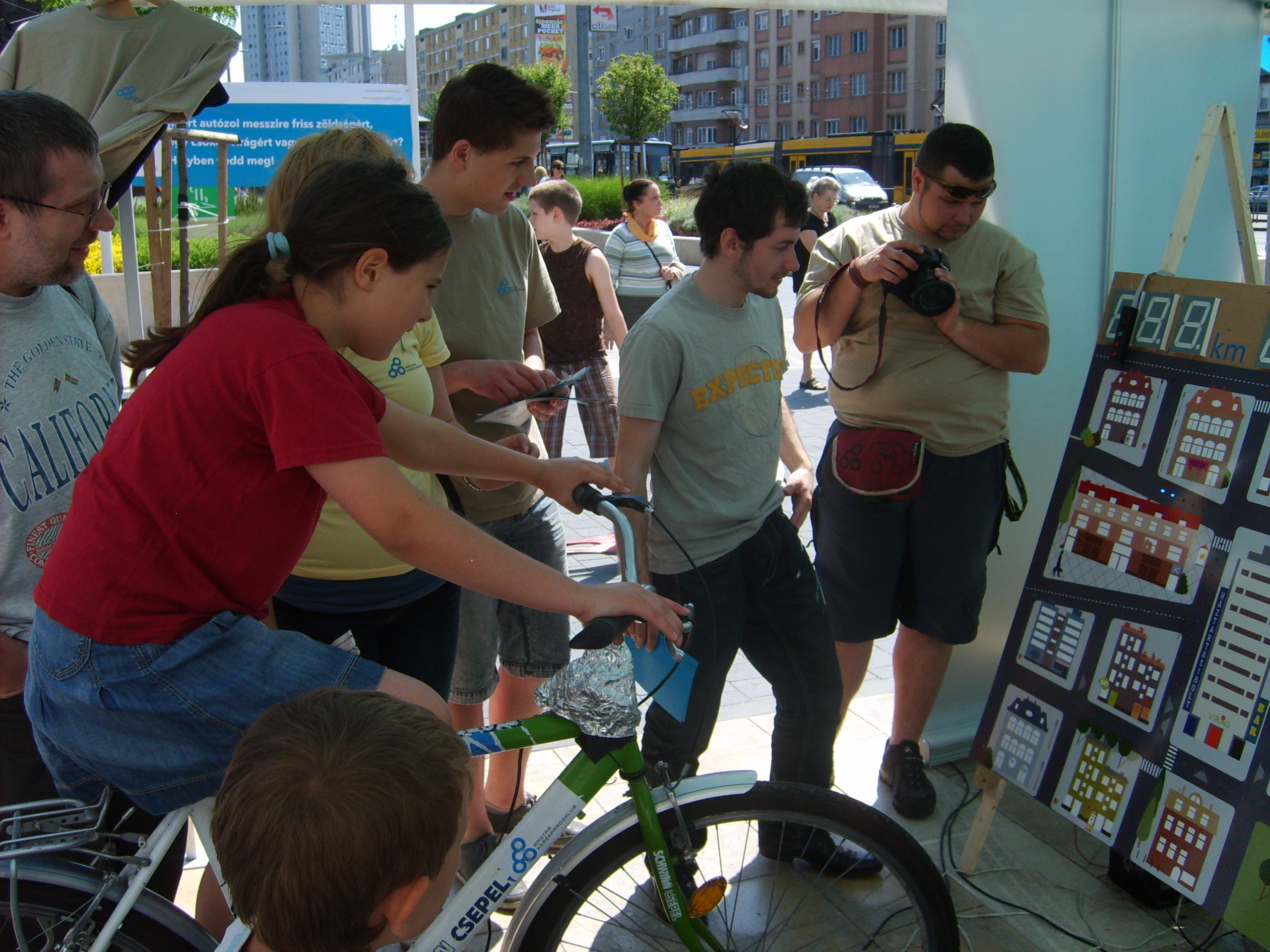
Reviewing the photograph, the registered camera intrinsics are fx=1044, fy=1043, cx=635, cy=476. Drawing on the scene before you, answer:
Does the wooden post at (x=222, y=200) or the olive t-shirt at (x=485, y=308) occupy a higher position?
the wooden post at (x=222, y=200)

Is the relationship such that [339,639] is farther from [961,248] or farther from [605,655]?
[961,248]

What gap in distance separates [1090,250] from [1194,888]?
1.87 meters

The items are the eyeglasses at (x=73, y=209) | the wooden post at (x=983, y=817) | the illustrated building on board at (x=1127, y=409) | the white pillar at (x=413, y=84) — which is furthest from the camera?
the white pillar at (x=413, y=84)

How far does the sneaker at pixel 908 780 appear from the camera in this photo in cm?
307

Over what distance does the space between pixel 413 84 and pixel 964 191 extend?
568 cm

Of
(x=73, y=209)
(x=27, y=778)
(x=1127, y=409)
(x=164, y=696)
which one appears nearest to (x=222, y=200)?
(x=73, y=209)

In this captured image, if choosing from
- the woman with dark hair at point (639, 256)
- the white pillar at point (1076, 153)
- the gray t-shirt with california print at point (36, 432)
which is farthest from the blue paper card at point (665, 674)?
the woman with dark hair at point (639, 256)

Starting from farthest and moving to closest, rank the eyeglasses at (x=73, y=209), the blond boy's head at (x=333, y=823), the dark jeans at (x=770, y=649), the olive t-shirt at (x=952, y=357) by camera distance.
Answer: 1. the olive t-shirt at (x=952, y=357)
2. the dark jeans at (x=770, y=649)
3. the eyeglasses at (x=73, y=209)
4. the blond boy's head at (x=333, y=823)

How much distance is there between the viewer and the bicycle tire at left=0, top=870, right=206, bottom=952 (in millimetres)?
1646

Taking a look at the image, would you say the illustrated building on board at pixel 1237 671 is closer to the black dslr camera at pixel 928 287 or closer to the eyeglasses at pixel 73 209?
the black dslr camera at pixel 928 287

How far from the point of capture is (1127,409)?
2.62m

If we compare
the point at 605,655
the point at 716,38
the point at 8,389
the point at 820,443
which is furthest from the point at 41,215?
the point at 716,38

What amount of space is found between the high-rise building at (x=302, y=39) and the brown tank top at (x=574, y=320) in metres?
30.7

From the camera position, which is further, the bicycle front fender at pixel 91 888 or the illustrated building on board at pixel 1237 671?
the illustrated building on board at pixel 1237 671
